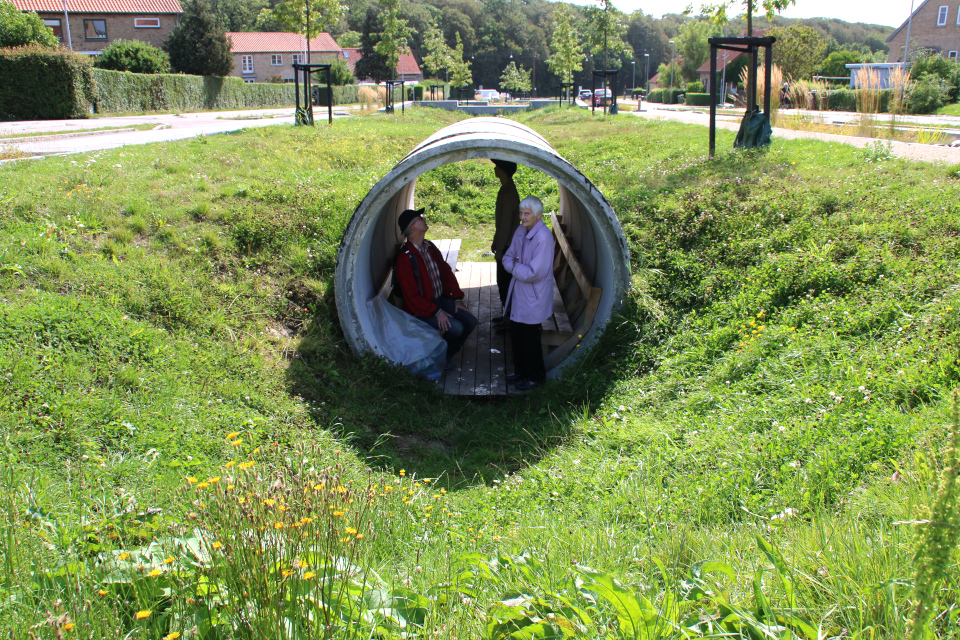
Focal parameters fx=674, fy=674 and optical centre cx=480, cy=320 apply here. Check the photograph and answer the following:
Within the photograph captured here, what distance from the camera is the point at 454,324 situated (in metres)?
7.75

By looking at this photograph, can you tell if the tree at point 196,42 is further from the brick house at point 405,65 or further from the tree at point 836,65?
the tree at point 836,65

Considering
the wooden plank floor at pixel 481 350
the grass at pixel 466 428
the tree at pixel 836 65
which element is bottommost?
the wooden plank floor at pixel 481 350

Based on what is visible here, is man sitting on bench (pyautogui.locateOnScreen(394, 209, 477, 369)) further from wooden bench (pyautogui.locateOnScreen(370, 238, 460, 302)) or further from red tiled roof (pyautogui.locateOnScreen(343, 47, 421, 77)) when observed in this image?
red tiled roof (pyautogui.locateOnScreen(343, 47, 421, 77))

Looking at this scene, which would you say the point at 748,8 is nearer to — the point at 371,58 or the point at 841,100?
the point at 841,100

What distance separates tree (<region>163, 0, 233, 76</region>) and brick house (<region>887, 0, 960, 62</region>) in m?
51.3

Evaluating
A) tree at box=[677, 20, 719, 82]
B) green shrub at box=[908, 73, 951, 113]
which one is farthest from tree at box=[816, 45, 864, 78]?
green shrub at box=[908, 73, 951, 113]

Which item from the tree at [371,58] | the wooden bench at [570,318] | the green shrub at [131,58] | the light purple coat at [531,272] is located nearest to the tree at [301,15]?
the green shrub at [131,58]

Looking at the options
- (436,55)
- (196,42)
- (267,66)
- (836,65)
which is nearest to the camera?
(196,42)

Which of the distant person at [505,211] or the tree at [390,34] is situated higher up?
the tree at [390,34]

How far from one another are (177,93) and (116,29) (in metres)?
28.4

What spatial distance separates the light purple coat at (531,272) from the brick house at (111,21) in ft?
200

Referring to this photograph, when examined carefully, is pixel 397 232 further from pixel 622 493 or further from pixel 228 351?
pixel 622 493

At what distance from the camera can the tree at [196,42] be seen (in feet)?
150

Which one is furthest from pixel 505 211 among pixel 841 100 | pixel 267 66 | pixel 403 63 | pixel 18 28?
pixel 403 63
